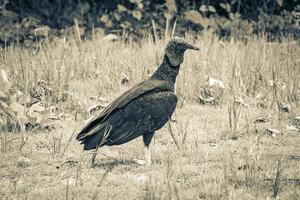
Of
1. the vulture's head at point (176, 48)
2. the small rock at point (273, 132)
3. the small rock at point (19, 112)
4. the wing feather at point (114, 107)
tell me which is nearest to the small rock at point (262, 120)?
the small rock at point (273, 132)

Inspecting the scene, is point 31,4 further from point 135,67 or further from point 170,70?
point 170,70

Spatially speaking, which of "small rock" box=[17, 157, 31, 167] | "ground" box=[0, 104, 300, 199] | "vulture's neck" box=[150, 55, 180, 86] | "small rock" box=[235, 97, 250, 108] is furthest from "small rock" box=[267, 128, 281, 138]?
"small rock" box=[17, 157, 31, 167]

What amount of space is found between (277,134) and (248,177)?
58.6 inches

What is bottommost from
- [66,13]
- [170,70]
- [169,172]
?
[66,13]

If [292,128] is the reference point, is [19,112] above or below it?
below

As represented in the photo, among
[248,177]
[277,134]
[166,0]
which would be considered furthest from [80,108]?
[166,0]

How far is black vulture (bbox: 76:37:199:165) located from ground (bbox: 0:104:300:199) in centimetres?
14

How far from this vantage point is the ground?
3980mm

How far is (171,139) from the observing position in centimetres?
540

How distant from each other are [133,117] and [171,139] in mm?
947

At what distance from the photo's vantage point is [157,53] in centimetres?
733

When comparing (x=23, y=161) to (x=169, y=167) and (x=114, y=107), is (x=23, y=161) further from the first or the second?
(x=169, y=167)

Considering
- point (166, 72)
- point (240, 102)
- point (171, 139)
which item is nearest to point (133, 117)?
point (166, 72)

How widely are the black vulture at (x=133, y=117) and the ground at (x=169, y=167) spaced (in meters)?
0.14
